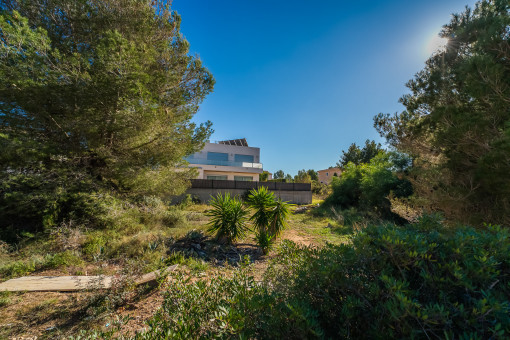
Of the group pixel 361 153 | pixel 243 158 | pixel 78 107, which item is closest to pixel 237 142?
pixel 243 158

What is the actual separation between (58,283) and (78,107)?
4533mm

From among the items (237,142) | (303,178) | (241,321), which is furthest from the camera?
(303,178)

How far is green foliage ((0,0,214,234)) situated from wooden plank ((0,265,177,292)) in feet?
8.31

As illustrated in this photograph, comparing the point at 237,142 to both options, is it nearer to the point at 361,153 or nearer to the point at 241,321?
the point at 361,153

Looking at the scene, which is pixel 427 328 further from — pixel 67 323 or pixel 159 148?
pixel 159 148

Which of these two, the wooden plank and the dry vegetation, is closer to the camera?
the dry vegetation

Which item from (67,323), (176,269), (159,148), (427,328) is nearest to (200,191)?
(159,148)

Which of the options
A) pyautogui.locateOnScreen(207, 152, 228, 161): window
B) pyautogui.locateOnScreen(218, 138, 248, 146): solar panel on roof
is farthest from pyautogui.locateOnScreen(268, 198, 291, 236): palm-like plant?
pyautogui.locateOnScreen(218, 138, 248, 146): solar panel on roof

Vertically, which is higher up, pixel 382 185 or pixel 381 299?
pixel 382 185

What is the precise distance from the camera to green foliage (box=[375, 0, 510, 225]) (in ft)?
13.6

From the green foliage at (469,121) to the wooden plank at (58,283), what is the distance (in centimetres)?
721

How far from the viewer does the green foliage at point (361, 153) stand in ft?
77.2

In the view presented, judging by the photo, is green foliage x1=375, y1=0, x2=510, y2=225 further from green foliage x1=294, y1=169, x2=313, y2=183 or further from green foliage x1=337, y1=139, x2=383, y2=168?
green foliage x1=294, y1=169, x2=313, y2=183

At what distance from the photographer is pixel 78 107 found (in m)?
5.29
